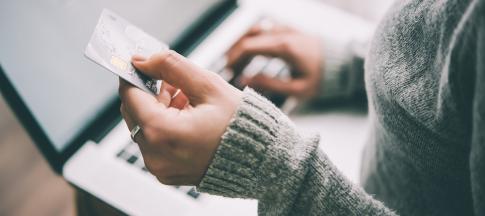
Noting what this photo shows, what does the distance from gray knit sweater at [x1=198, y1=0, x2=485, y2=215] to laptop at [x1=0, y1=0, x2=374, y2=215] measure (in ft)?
0.57

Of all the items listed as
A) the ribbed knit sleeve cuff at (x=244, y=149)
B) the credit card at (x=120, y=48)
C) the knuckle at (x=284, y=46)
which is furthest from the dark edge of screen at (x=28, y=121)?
the knuckle at (x=284, y=46)

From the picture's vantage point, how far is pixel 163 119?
16.2 inches

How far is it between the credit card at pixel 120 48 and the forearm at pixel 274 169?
Result: 109 mm

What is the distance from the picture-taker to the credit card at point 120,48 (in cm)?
44

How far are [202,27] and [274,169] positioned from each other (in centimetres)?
41

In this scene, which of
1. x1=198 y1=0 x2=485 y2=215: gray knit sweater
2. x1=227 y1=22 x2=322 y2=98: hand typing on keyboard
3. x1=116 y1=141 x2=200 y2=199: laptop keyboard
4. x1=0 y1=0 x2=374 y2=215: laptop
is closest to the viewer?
x1=198 y1=0 x2=485 y2=215: gray knit sweater

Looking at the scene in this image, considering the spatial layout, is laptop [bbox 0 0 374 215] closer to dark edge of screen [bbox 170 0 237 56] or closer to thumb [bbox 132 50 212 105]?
dark edge of screen [bbox 170 0 237 56]

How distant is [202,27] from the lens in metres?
0.78

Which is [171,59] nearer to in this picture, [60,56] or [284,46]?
[60,56]

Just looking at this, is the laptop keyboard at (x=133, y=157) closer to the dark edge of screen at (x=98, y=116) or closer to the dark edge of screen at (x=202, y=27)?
the dark edge of screen at (x=98, y=116)

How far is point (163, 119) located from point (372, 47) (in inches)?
10.6

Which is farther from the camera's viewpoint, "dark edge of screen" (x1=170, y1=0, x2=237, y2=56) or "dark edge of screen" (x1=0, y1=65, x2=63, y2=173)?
"dark edge of screen" (x1=170, y1=0, x2=237, y2=56)

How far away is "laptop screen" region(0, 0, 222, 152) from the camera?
18.4 inches

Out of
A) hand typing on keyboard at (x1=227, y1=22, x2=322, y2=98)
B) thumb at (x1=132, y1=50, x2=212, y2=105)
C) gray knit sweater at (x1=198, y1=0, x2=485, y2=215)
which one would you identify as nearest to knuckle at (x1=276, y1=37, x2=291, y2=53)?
hand typing on keyboard at (x1=227, y1=22, x2=322, y2=98)
